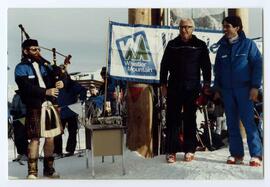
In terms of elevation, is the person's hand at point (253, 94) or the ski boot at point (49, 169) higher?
the person's hand at point (253, 94)

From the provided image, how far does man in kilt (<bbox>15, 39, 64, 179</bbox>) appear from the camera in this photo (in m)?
3.76

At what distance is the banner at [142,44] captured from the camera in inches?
150

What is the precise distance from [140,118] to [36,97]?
0.73m

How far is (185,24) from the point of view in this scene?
3795 mm

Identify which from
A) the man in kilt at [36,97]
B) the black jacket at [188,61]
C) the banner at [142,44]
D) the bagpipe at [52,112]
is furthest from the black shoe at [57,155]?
the black jacket at [188,61]

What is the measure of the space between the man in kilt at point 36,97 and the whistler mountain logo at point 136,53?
0.50m

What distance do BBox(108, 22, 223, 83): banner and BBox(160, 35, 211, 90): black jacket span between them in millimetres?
35

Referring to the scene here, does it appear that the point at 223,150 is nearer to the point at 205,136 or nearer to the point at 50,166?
the point at 205,136

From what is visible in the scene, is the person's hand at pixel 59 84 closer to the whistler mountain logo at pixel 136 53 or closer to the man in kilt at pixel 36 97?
the man in kilt at pixel 36 97

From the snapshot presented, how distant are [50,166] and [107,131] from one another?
1.55ft

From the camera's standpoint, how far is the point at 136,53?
3824mm

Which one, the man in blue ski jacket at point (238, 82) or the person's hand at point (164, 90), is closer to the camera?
the man in blue ski jacket at point (238, 82)

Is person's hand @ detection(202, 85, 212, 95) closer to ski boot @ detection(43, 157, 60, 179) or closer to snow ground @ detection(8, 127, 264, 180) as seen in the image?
snow ground @ detection(8, 127, 264, 180)

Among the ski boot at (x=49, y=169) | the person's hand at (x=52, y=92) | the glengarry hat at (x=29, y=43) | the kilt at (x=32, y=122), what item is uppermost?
the glengarry hat at (x=29, y=43)
